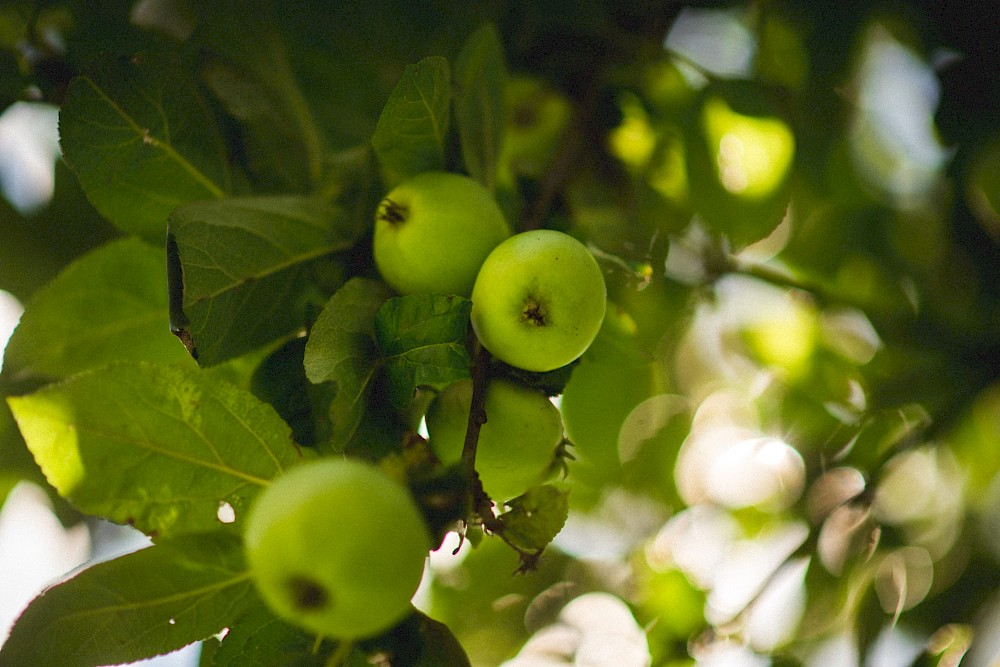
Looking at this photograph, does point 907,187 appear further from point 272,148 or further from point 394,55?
point 272,148

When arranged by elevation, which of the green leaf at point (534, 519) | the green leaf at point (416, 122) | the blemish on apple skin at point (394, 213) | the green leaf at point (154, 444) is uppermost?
the green leaf at point (416, 122)

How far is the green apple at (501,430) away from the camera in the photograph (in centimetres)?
89

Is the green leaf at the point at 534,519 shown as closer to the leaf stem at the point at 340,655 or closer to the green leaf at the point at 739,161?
the leaf stem at the point at 340,655

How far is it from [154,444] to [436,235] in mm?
377

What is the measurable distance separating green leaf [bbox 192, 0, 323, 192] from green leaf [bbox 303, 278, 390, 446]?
0.33 m

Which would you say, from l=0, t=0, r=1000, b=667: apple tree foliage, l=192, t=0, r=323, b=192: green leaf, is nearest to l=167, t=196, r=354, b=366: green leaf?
l=0, t=0, r=1000, b=667: apple tree foliage

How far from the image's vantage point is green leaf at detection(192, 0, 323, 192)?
1.12 meters

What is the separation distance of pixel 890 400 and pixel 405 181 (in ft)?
3.87

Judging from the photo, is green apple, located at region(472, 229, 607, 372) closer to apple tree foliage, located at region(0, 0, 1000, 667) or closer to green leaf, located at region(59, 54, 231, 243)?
apple tree foliage, located at region(0, 0, 1000, 667)

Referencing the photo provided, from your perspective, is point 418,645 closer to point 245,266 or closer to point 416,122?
point 245,266

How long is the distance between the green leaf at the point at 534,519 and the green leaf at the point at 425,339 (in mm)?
161

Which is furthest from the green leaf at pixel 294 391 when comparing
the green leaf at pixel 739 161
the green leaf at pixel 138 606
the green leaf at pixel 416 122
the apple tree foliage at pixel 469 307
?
the green leaf at pixel 739 161

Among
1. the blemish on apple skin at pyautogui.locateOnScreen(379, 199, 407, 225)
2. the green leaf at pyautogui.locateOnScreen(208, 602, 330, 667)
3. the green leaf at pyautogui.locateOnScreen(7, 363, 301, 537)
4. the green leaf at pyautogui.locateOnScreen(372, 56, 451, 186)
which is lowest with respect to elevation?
the green leaf at pyautogui.locateOnScreen(208, 602, 330, 667)

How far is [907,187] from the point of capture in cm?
193
